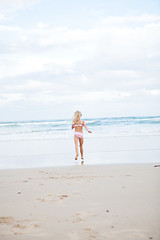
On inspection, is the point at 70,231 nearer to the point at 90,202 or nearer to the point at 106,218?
the point at 106,218

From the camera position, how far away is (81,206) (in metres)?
3.81

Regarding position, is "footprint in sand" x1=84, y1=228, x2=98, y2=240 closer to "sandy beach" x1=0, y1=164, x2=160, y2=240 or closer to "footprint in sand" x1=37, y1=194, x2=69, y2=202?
"sandy beach" x1=0, y1=164, x2=160, y2=240

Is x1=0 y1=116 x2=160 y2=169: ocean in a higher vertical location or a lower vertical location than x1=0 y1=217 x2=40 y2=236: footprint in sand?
higher

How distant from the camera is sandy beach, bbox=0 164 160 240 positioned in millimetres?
2971

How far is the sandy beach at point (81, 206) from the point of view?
2971 millimetres

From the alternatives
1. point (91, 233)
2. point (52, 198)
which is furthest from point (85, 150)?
point (91, 233)

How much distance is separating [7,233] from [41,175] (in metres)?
3.20

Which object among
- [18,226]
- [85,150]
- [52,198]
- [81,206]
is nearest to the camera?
[18,226]

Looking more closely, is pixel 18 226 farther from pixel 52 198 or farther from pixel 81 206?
pixel 52 198

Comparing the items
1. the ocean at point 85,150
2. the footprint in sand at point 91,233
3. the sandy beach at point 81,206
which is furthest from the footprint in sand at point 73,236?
the ocean at point 85,150

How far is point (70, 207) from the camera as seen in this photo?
3.78 m

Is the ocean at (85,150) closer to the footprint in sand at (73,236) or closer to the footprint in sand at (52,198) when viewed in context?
the footprint in sand at (52,198)

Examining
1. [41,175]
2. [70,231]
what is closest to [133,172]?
[41,175]

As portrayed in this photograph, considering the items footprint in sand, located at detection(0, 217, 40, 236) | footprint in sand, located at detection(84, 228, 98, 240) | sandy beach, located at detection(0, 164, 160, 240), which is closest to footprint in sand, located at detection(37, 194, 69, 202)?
sandy beach, located at detection(0, 164, 160, 240)
